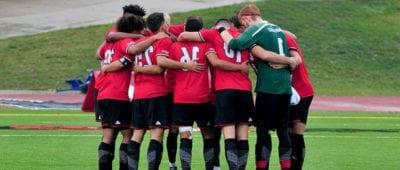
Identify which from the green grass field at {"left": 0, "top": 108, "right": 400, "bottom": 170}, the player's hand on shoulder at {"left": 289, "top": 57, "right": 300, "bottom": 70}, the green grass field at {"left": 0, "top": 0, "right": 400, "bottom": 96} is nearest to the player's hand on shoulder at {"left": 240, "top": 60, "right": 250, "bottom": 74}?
the player's hand on shoulder at {"left": 289, "top": 57, "right": 300, "bottom": 70}

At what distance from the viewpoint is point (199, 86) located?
46.5 feet

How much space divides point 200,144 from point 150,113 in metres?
5.71

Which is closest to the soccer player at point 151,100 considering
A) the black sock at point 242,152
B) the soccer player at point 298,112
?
the black sock at point 242,152

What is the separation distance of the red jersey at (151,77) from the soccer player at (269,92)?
0.74m

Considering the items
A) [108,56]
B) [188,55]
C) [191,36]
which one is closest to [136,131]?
[108,56]

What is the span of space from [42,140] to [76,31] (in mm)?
21615

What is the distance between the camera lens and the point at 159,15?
14289 mm

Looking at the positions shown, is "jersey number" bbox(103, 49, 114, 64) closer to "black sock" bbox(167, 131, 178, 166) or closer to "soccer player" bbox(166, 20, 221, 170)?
"soccer player" bbox(166, 20, 221, 170)

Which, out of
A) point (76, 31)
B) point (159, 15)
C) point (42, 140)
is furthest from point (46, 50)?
point (159, 15)

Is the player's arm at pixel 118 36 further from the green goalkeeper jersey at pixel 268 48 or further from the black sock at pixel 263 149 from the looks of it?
the black sock at pixel 263 149

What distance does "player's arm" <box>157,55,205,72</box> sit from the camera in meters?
14.0

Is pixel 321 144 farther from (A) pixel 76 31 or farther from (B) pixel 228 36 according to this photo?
(A) pixel 76 31

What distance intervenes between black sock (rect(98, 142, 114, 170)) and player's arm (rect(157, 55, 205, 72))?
4.18ft

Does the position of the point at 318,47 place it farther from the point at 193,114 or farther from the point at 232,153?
the point at 232,153
